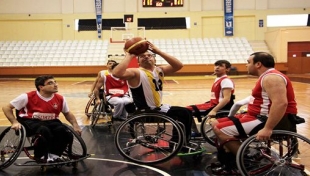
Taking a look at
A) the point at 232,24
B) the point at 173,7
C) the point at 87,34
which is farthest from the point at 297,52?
the point at 87,34

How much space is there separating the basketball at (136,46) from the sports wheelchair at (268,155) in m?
1.10

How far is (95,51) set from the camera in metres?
20.8

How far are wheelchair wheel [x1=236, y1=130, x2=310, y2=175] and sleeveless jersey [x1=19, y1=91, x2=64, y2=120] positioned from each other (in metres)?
1.80

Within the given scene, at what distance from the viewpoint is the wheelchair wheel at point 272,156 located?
274 cm

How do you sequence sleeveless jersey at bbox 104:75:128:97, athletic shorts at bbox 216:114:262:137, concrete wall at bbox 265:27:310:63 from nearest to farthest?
athletic shorts at bbox 216:114:262:137 < sleeveless jersey at bbox 104:75:128:97 < concrete wall at bbox 265:27:310:63

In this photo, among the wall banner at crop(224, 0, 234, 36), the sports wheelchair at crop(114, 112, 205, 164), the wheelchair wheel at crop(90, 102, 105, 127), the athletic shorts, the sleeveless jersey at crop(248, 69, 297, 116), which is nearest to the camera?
the sleeveless jersey at crop(248, 69, 297, 116)

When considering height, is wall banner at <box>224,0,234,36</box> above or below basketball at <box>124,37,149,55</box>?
above

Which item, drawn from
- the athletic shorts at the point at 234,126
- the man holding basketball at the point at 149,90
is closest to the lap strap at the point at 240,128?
the athletic shorts at the point at 234,126

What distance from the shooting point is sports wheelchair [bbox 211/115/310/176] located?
9.01ft

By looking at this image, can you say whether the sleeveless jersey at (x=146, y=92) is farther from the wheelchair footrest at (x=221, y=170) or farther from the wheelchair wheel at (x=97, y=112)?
the wheelchair wheel at (x=97, y=112)

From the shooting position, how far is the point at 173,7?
2164 centimetres

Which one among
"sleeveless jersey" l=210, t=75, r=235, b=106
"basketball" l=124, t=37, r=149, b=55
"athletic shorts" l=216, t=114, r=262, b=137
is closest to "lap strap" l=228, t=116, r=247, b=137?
"athletic shorts" l=216, t=114, r=262, b=137

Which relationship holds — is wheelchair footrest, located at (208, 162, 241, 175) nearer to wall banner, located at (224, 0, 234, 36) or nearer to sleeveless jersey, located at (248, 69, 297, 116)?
sleeveless jersey, located at (248, 69, 297, 116)

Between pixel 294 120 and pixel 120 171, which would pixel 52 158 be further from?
pixel 294 120
